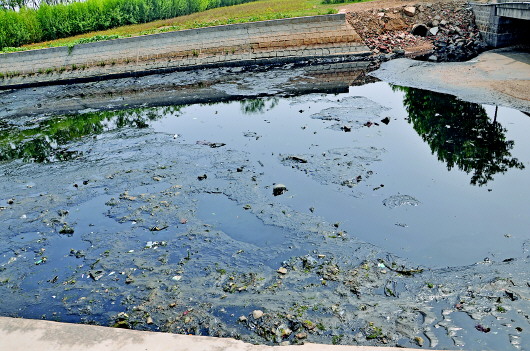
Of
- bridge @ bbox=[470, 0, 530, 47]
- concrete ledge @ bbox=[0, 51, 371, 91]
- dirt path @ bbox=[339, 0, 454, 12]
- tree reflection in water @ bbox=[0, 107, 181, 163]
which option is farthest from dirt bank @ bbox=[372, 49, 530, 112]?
tree reflection in water @ bbox=[0, 107, 181, 163]

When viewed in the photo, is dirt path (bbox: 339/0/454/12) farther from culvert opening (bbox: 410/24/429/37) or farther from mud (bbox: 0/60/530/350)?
mud (bbox: 0/60/530/350)

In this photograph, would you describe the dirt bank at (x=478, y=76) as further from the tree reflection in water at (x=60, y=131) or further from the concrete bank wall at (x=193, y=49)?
the tree reflection in water at (x=60, y=131)

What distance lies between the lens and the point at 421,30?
24891 mm

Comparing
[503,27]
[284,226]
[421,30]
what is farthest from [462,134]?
[421,30]

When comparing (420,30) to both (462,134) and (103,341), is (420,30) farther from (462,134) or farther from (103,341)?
(103,341)

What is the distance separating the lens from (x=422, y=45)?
919 inches

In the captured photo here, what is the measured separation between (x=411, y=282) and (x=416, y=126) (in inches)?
297

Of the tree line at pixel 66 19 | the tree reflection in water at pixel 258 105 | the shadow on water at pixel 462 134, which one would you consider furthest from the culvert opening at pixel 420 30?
the tree line at pixel 66 19

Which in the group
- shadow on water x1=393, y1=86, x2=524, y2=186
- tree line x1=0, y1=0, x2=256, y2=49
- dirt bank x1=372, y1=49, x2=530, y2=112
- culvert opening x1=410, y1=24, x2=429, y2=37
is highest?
tree line x1=0, y1=0, x2=256, y2=49

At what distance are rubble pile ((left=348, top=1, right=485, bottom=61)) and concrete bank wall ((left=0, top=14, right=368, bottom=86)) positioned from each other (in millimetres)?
1582

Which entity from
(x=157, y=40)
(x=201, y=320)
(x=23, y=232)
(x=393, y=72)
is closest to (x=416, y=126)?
(x=393, y=72)

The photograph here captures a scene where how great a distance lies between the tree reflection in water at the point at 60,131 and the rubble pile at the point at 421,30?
12642mm

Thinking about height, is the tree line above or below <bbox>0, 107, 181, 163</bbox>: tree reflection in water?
above

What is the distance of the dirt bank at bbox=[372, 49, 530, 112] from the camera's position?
A: 14.5 meters
